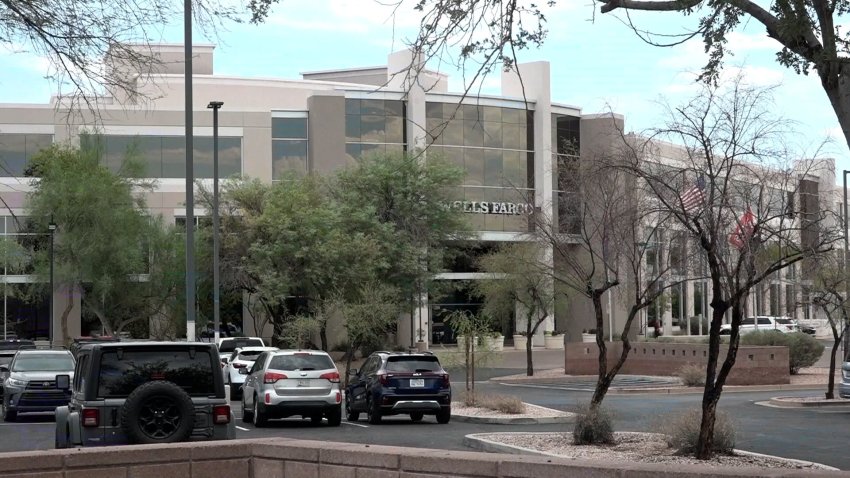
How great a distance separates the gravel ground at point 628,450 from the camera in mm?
16406

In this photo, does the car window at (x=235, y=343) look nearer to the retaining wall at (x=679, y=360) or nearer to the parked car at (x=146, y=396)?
the retaining wall at (x=679, y=360)

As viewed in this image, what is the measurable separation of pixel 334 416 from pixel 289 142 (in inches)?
1773

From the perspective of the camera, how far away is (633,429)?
23.5 meters

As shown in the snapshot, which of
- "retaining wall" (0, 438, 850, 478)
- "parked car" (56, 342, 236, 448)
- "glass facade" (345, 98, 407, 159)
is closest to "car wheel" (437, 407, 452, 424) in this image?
"parked car" (56, 342, 236, 448)

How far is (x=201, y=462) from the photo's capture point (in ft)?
36.7

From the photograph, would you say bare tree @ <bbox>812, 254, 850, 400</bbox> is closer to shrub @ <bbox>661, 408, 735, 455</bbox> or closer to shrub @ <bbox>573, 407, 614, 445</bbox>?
shrub @ <bbox>573, 407, 614, 445</bbox>

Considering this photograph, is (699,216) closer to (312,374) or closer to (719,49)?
(719,49)

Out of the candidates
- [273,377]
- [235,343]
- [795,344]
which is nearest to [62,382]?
[273,377]

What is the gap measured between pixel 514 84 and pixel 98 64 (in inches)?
2473

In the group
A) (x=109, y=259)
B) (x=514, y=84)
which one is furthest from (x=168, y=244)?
(x=514, y=84)

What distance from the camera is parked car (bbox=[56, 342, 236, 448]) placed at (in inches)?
513

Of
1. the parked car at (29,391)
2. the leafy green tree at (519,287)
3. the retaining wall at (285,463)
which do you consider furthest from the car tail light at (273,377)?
the leafy green tree at (519,287)

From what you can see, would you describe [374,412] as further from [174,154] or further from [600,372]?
[174,154]

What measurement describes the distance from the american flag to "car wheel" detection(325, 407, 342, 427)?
911cm
